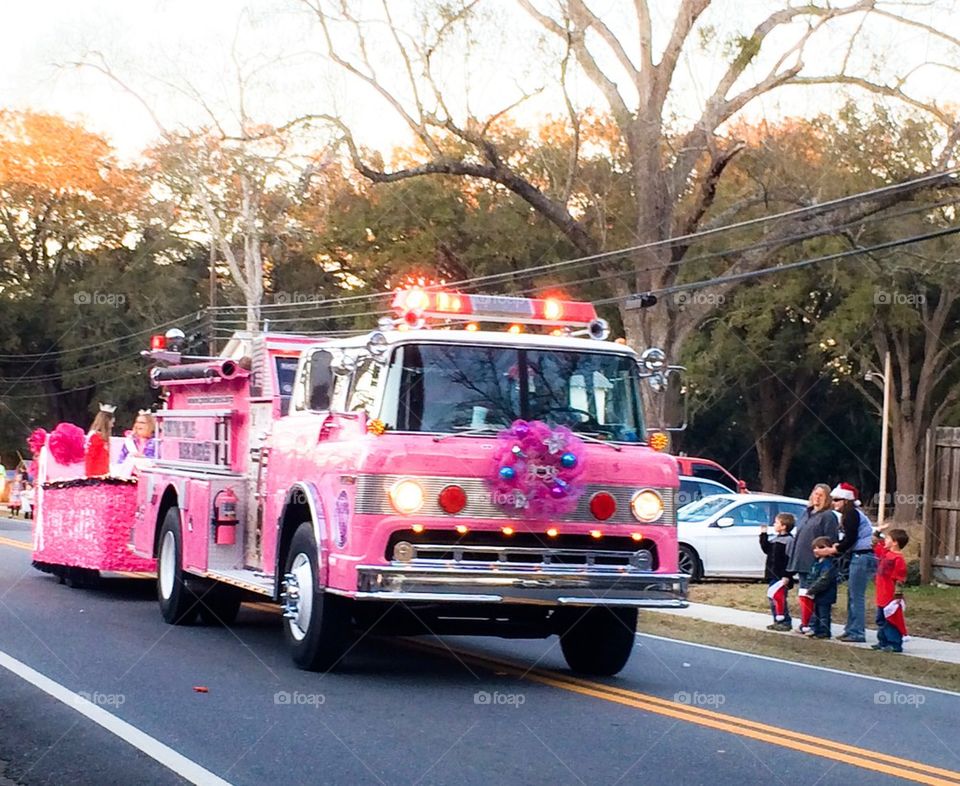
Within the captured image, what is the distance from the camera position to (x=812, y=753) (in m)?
9.45

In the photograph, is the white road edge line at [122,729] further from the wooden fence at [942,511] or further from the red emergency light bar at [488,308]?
the wooden fence at [942,511]

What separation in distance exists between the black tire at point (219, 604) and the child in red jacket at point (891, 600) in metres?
6.30

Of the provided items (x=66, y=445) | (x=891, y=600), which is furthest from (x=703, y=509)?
(x=66, y=445)

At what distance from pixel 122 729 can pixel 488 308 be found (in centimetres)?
461

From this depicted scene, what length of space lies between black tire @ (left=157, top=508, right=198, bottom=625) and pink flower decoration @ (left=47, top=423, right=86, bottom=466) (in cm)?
465

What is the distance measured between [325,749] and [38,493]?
12441 millimetres

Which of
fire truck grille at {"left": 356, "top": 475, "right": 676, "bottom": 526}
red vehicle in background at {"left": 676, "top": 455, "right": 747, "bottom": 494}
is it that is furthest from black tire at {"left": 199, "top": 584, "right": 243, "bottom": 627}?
red vehicle in background at {"left": 676, "top": 455, "right": 747, "bottom": 494}

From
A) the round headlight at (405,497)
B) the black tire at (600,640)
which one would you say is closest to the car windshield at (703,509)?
the black tire at (600,640)

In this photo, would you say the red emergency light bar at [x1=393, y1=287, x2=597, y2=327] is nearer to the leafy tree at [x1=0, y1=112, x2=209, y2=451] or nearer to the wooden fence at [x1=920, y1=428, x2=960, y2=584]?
the wooden fence at [x1=920, y1=428, x2=960, y2=584]

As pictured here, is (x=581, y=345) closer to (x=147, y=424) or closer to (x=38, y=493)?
(x=147, y=424)

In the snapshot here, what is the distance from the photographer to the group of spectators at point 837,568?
16.1 metres

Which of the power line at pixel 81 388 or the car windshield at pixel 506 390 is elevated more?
the power line at pixel 81 388

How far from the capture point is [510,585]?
11.2 meters

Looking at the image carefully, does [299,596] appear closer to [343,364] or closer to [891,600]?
[343,364]
